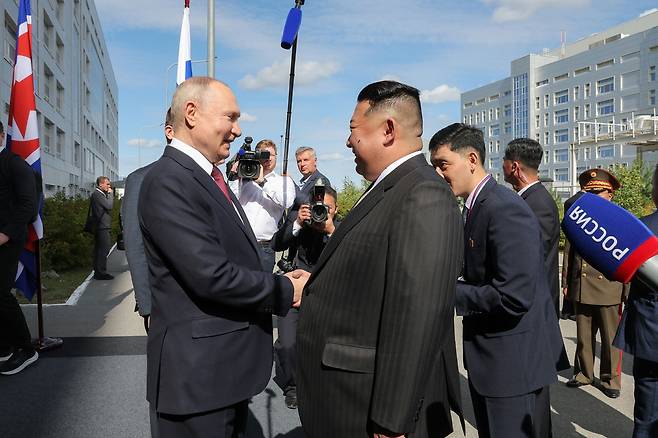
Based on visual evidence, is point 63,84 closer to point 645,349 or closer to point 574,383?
point 574,383

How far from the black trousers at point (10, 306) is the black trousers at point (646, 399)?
5.03 meters

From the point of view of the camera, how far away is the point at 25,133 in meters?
6.05

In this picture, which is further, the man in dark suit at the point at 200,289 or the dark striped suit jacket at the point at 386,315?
the man in dark suit at the point at 200,289

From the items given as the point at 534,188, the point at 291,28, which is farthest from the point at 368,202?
the point at 534,188

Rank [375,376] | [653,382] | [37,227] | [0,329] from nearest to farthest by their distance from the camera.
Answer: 1. [375,376]
2. [653,382]
3. [0,329]
4. [37,227]

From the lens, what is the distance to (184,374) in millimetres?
2164

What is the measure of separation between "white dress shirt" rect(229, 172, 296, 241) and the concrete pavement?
56.8 inches

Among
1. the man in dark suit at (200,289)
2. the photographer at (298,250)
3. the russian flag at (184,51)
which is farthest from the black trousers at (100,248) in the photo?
the man in dark suit at (200,289)

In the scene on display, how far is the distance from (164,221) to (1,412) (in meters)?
3.32

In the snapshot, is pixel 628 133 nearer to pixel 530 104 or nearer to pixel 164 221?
pixel 530 104

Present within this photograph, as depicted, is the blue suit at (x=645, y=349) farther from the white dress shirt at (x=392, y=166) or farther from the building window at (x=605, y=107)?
the building window at (x=605, y=107)

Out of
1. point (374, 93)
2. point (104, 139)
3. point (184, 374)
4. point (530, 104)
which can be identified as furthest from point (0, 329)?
point (530, 104)

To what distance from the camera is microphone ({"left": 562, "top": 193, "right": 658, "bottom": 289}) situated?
1.48 meters

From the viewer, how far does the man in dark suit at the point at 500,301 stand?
2658mm
